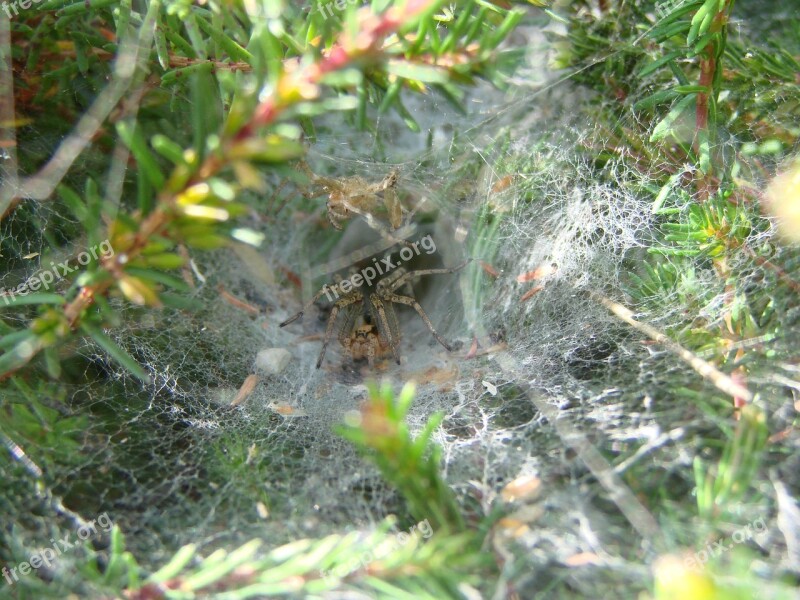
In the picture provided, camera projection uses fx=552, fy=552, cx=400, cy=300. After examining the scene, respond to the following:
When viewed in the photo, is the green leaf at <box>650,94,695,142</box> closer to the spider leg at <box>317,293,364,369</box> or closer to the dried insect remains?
the dried insect remains

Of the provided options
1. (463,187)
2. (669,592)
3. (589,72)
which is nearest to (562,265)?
(463,187)

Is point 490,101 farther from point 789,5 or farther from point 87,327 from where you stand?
point 87,327
